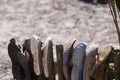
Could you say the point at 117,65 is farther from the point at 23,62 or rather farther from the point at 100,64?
the point at 23,62

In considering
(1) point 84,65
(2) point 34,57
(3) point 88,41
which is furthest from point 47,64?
(3) point 88,41

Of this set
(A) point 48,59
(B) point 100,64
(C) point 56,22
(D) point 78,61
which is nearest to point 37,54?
(A) point 48,59

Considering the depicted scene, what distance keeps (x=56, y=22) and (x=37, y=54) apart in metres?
3.35

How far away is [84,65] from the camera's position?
316 centimetres

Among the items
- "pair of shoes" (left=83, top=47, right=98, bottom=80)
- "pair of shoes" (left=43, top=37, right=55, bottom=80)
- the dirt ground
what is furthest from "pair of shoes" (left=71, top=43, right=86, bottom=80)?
the dirt ground

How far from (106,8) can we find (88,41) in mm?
1396

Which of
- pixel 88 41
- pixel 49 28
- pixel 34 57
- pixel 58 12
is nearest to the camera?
pixel 34 57

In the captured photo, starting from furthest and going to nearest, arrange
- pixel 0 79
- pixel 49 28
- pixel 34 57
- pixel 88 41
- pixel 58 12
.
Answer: pixel 58 12 < pixel 49 28 < pixel 88 41 < pixel 0 79 < pixel 34 57

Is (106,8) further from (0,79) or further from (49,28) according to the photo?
(0,79)

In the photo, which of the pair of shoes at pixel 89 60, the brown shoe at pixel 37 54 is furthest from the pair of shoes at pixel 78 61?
the brown shoe at pixel 37 54

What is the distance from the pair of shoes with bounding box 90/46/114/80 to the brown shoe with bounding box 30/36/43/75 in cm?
51

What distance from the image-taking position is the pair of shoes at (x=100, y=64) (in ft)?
9.98

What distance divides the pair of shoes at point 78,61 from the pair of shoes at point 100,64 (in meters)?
0.11

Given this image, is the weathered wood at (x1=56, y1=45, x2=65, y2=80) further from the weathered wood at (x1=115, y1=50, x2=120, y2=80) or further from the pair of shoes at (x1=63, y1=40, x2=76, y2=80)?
the weathered wood at (x1=115, y1=50, x2=120, y2=80)
